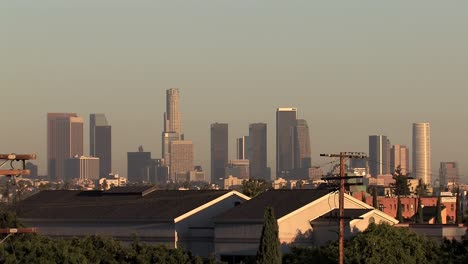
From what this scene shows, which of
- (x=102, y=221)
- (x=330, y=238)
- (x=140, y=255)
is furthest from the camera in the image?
(x=102, y=221)

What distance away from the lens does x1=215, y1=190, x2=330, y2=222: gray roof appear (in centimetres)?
10169

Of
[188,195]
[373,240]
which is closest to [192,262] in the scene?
[373,240]

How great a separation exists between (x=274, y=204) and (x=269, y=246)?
1877 cm

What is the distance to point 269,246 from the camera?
283 ft

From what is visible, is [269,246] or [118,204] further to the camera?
[118,204]

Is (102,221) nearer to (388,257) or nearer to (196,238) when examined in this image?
(196,238)

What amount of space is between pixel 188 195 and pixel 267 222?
26.8m

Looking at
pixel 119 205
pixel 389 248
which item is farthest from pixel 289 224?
pixel 119 205

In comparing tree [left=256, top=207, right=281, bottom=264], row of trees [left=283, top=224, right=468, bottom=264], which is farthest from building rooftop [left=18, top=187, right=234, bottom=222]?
row of trees [left=283, top=224, right=468, bottom=264]

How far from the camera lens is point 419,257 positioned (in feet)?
291

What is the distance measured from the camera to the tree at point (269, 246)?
281ft

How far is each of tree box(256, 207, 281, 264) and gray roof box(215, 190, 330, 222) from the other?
12.2m

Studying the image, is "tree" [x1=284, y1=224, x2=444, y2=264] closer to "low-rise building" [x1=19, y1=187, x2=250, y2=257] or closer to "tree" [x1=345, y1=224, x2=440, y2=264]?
"tree" [x1=345, y1=224, x2=440, y2=264]

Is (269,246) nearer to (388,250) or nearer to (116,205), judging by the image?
(388,250)
